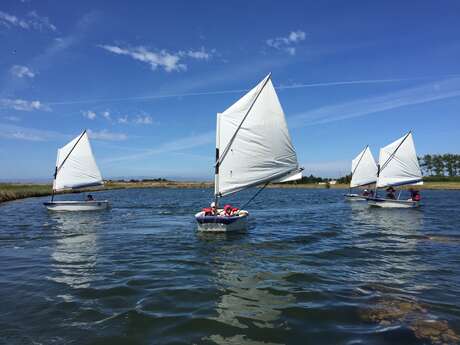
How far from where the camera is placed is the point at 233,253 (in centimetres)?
2258

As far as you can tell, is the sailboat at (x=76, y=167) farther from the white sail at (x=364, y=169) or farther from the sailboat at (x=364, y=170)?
the white sail at (x=364, y=169)

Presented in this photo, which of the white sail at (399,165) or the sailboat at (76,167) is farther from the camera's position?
the white sail at (399,165)

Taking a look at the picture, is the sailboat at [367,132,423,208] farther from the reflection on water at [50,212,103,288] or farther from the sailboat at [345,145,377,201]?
the reflection on water at [50,212,103,288]

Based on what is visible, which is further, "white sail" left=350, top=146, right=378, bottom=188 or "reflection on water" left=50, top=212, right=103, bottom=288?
"white sail" left=350, top=146, right=378, bottom=188

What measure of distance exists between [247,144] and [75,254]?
1401cm

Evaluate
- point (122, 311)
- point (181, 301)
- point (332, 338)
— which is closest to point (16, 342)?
point (122, 311)

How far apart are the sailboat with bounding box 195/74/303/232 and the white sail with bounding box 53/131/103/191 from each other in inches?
1220

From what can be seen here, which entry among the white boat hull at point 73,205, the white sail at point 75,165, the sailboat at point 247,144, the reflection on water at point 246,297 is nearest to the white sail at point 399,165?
the sailboat at point 247,144

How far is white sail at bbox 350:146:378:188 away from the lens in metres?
72.8

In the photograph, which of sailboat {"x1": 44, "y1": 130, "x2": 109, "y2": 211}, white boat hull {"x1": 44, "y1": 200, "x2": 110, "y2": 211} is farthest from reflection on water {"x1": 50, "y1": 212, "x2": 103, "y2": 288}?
sailboat {"x1": 44, "y1": 130, "x2": 109, "y2": 211}

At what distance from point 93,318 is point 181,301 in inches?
121

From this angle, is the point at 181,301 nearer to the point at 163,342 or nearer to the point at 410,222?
the point at 163,342

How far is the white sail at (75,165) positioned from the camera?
173ft

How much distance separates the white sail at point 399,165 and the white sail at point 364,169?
48.0 feet
